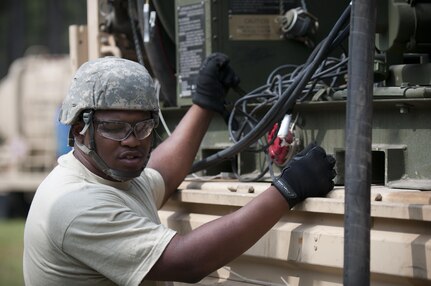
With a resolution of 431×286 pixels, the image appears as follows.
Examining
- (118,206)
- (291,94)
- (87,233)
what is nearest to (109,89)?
(118,206)

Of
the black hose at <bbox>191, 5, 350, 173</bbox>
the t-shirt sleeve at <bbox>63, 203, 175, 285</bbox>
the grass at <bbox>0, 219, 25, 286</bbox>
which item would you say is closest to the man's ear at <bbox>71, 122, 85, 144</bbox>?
the t-shirt sleeve at <bbox>63, 203, 175, 285</bbox>

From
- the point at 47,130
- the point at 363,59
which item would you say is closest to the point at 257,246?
the point at 363,59

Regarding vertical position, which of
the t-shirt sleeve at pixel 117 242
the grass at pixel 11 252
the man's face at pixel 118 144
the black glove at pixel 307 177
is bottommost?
the grass at pixel 11 252

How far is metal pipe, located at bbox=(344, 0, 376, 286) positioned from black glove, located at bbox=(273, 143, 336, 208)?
0.38 meters

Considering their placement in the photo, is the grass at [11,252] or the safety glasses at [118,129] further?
the grass at [11,252]

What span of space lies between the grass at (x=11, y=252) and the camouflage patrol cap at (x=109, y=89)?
7.52 meters

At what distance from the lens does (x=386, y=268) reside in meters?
3.31

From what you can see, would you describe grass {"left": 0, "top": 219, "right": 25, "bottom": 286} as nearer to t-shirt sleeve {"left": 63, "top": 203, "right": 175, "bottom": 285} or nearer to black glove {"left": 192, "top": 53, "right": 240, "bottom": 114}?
black glove {"left": 192, "top": 53, "right": 240, "bottom": 114}

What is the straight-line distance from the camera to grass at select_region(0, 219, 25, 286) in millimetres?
11358

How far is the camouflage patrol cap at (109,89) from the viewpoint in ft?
11.8

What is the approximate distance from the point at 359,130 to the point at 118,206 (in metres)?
0.87

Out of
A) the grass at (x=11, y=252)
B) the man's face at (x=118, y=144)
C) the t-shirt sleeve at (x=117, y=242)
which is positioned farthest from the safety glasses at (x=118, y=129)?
the grass at (x=11, y=252)

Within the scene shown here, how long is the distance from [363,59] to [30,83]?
15384 mm

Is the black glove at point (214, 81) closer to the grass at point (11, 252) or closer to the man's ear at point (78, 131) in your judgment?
the man's ear at point (78, 131)
